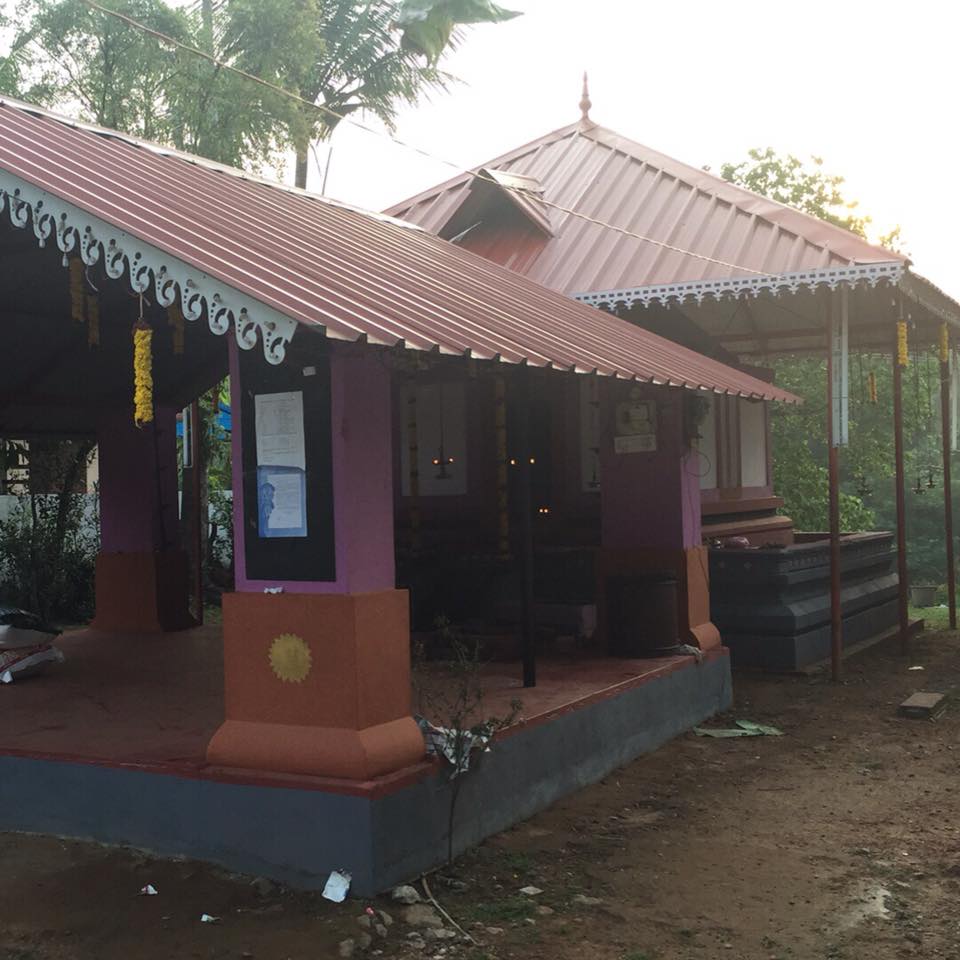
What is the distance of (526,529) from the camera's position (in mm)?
7539

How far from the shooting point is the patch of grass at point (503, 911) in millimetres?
5188

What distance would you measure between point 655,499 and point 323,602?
16.3ft

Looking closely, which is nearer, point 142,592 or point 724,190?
point 142,592

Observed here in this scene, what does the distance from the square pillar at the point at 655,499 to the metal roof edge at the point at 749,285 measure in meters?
1.38

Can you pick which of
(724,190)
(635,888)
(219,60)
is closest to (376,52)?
(219,60)

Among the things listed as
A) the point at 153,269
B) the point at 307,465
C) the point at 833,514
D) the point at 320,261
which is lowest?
the point at 833,514

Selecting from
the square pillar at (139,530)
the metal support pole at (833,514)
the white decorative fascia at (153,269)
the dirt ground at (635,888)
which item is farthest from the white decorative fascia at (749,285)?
the white decorative fascia at (153,269)

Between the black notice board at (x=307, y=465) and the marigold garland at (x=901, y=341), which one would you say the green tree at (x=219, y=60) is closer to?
the marigold garland at (x=901, y=341)

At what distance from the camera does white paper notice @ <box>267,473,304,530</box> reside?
5.61m

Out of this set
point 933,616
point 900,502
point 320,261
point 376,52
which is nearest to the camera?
point 320,261

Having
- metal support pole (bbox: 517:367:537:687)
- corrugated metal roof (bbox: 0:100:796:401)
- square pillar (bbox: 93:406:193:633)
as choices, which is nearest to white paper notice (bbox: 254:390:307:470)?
corrugated metal roof (bbox: 0:100:796:401)

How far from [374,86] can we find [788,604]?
41.6 ft

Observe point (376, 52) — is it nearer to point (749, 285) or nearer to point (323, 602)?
point (749, 285)

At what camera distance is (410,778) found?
5.51m
